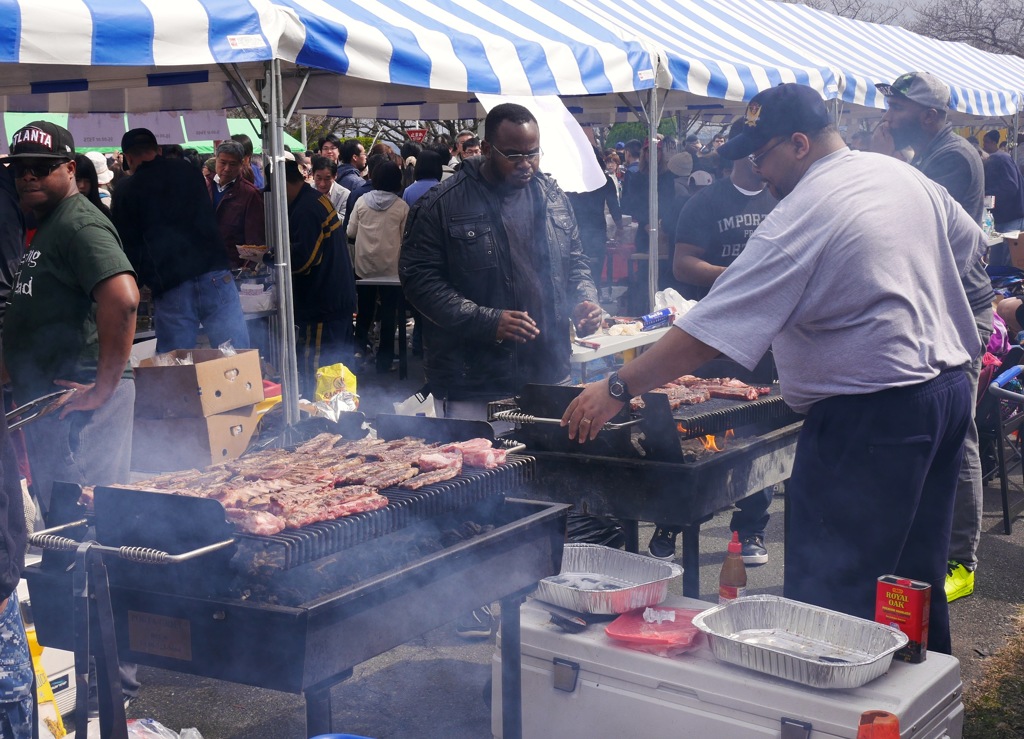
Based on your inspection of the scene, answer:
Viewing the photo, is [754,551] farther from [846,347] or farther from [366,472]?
[366,472]

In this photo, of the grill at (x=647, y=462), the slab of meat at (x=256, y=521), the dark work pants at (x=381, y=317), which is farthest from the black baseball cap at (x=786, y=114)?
the dark work pants at (x=381, y=317)

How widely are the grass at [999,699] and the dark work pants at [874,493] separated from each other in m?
0.72

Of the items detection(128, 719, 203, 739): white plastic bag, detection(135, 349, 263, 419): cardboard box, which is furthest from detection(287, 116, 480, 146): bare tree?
detection(128, 719, 203, 739): white plastic bag

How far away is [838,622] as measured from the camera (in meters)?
2.89

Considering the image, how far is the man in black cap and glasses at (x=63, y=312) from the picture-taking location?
4.02 metres

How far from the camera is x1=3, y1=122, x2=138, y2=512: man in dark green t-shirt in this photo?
4023mm

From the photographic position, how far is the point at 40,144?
4070mm

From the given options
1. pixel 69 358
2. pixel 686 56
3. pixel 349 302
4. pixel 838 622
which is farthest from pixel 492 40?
pixel 838 622

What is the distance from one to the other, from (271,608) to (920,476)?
6.37ft

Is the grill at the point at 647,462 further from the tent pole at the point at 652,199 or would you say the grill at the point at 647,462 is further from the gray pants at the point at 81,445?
the tent pole at the point at 652,199

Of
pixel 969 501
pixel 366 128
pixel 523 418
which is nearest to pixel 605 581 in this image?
Answer: pixel 523 418

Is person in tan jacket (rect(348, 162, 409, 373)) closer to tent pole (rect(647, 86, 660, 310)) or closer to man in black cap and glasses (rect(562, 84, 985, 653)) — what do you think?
tent pole (rect(647, 86, 660, 310))

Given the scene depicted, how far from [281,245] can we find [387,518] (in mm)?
3099

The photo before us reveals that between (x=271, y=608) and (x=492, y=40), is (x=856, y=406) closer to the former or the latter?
(x=271, y=608)
